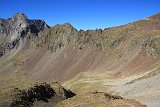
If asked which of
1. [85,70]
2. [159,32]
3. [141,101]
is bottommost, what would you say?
[141,101]

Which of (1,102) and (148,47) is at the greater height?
(148,47)

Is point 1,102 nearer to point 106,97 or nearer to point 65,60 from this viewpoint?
point 106,97

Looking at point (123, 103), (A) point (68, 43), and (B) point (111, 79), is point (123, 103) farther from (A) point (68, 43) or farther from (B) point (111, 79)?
(A) point (68, 43)

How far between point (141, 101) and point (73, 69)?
105423mm

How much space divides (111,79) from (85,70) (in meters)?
37.5

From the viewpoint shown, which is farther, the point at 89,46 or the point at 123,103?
the point at 89,46

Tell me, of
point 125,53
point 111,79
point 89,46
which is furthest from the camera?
point 89,46

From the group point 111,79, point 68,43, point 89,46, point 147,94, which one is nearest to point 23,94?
point 147,94

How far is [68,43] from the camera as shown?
19938 centimetres

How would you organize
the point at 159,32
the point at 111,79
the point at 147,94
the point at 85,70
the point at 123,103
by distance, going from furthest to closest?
1. the point at 85,70
2. the point at 159,32
3. the point at 111,79
4. the point at 147,94
5. the point at 123,103

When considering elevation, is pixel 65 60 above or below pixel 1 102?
above

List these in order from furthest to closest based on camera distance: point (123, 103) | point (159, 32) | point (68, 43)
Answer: point (68, 43) < point (159, 32) < point (123, 103)

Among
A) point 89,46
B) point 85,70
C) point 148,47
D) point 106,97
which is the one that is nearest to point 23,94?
point 106,97

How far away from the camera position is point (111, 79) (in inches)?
4690
